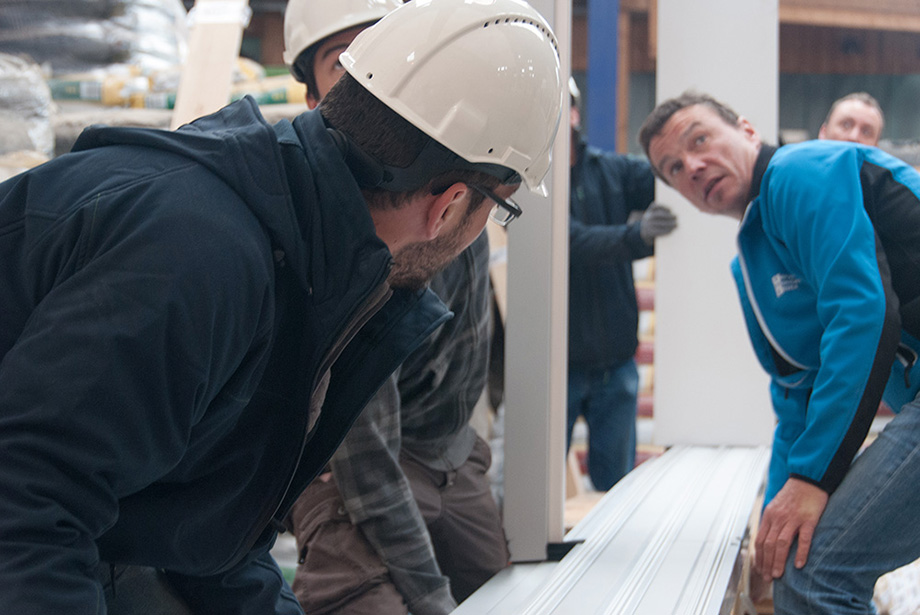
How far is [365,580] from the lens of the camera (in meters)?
1.72

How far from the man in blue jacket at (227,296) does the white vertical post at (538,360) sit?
470 mm

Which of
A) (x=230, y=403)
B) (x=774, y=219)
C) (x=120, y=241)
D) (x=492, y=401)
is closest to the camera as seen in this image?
(x=120, y=241)

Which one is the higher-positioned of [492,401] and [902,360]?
[902,360]

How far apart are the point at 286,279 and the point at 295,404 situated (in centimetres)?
19

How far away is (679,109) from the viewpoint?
2.49 m

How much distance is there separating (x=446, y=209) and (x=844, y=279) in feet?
3.31

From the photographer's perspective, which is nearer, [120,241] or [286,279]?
[120,241]

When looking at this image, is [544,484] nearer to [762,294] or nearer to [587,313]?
[762,294]

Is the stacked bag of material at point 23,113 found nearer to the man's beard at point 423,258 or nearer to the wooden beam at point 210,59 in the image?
the wooden beam at point 210,59

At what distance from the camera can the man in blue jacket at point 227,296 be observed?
0.80 m

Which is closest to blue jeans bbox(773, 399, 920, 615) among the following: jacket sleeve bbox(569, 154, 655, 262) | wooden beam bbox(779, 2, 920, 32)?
jacket sleeve bbox(569, 154, 655, 262)

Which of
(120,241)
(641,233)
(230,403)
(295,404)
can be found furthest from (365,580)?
(641,233)

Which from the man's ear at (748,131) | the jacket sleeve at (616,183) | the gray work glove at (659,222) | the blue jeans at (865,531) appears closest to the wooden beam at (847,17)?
the jacket sleeve at (616,183)

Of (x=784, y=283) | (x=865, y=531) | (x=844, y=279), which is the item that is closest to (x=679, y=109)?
(x=784, y=283)
